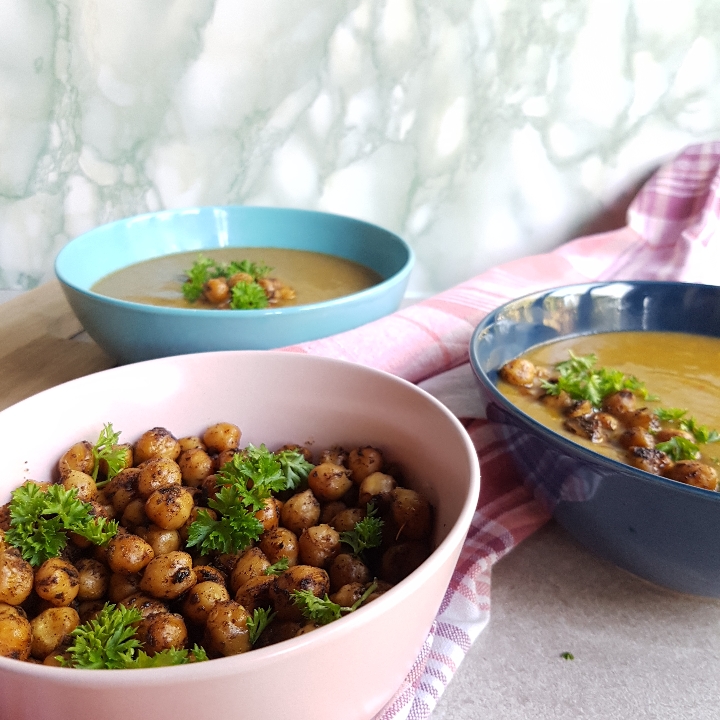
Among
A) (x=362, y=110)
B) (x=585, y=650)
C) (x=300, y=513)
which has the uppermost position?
(x=362, y=110)

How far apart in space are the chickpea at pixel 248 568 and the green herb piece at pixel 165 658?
0.33 feet

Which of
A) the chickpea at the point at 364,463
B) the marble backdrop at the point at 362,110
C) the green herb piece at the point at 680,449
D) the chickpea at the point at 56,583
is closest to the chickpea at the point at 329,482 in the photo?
the chickpea at the point at 364,463

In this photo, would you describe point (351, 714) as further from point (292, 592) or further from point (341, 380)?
point (341, 380)

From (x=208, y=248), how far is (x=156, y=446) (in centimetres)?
72

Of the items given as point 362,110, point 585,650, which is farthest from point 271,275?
point 585,650

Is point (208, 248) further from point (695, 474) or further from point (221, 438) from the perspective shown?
point (695, 474)

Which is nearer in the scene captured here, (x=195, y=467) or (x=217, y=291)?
(x=195, y=467)

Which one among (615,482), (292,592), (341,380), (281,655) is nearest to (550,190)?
(341,380)

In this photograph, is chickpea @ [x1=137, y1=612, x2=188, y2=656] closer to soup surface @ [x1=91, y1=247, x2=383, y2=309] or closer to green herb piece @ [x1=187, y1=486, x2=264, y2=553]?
green herb piece @ [x1=187, y1=486, x2=264, y2=553]

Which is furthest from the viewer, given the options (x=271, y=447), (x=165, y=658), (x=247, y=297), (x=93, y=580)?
(x=247, y=297)

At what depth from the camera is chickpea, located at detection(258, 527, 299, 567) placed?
633mm

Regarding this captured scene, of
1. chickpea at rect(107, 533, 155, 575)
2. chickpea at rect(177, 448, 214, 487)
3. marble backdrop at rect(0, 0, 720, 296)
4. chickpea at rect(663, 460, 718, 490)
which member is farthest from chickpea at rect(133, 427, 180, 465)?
marble backdrop at rect(0, 0, 720, 296)

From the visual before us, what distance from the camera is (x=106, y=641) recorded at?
513 mm

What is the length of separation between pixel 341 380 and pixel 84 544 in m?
0.30
